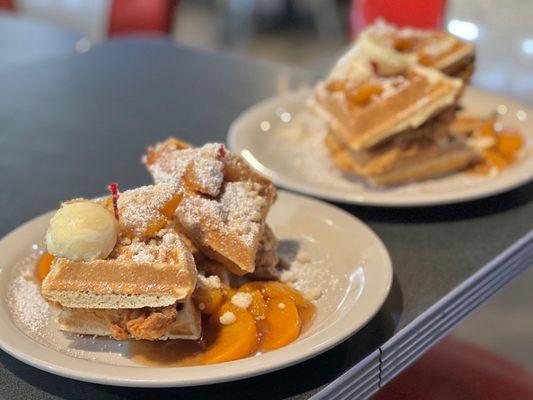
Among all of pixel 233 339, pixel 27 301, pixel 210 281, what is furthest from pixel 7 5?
pixel 233 339

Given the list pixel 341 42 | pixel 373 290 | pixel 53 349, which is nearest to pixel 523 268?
pixel 373 290

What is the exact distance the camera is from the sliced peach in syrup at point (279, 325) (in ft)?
4.50

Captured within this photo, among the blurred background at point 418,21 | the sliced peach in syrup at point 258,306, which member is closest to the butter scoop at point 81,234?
the sliced peach in syrup at point 258,306

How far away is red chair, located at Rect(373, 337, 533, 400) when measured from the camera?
1.66 m

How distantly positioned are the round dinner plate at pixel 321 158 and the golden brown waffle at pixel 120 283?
0.73 meters

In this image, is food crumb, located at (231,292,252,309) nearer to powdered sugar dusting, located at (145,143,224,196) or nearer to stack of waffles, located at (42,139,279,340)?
stack of waffles, located at (42,139,279,340)

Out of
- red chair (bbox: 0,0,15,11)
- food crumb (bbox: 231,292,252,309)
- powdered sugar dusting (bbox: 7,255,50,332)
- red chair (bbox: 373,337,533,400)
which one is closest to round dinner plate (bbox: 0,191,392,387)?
powdered sugar dusting (bbox: 7,255,50,332)

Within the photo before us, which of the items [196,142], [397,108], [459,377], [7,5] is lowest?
[7,5]

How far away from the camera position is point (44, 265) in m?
1.57

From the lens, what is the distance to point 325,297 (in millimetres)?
1532

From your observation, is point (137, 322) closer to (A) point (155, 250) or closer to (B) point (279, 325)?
(A) point (155, 250)

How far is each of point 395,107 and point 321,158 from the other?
30 cm

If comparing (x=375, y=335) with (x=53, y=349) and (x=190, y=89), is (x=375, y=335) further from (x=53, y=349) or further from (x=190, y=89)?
(x=190, y=89)

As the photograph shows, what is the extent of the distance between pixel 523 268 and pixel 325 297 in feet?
1.82
